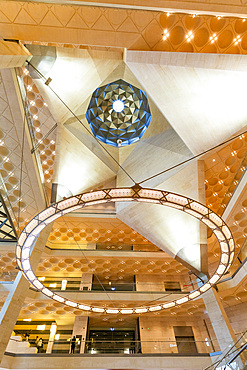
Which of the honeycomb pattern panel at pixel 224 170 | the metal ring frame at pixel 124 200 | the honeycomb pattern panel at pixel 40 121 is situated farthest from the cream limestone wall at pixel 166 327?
the honeycomb pattern panel at pixel 40 121

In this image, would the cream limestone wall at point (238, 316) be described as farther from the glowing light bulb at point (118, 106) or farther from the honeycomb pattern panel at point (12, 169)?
the glowing light bulb at point (118, 106)

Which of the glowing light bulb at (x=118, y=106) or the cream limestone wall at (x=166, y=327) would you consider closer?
the cream limestone wall at (x=166, y=327)

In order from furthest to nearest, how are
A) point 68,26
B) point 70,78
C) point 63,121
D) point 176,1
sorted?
point 63,121, point 70,78, point 68,26, point 176,1

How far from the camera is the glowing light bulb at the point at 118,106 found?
62.7 ft

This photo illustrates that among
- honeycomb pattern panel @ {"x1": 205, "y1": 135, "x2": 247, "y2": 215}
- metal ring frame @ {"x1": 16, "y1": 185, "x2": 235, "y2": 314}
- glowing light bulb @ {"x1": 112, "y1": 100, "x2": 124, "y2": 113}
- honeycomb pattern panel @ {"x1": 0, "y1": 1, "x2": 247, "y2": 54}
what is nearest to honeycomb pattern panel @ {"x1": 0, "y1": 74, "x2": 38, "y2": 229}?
honeycomb pattern panel @ {"x1": 0, "y1": 1, "x2": 247, "y2": 54}

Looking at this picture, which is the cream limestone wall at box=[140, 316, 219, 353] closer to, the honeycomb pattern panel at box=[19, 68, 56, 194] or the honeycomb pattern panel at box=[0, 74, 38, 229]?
the honeycomb pattern panel at box=[0, 74, 38, 229]

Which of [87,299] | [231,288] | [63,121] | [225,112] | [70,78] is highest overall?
[63,121]

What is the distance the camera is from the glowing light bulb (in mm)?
19109

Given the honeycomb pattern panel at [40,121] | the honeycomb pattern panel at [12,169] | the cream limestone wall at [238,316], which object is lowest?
the cream limestone wall at [238,316]

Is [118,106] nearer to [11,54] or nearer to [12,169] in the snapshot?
[12,169]

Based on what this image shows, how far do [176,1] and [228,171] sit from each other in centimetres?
939

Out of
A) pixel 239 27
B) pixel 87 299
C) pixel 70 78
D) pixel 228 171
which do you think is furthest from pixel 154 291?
pixel 239 27

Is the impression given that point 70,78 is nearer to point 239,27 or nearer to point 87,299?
point 239,27

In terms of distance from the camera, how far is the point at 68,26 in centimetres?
795
